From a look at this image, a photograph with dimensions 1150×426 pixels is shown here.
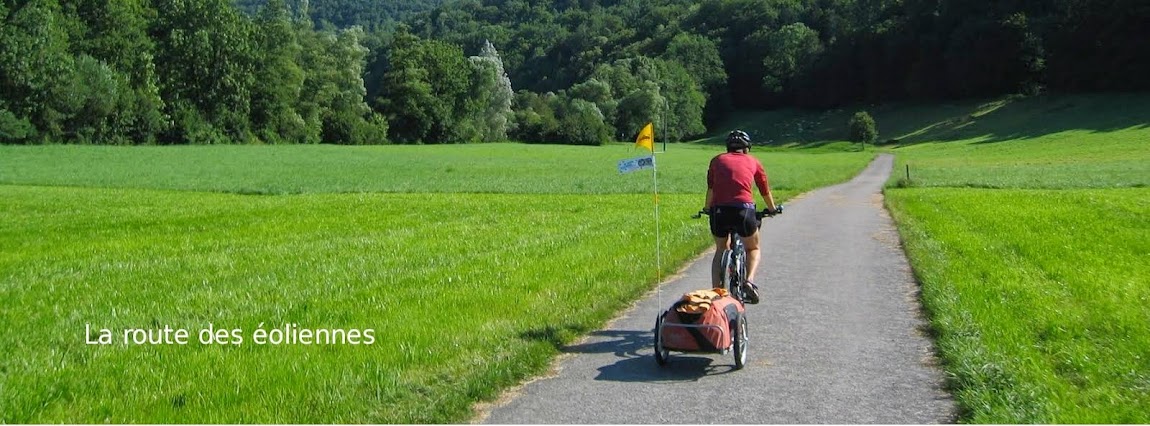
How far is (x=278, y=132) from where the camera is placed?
291ft

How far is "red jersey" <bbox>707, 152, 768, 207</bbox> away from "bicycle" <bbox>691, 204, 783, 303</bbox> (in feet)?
0.95

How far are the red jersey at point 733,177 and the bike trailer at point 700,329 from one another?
1713 mm

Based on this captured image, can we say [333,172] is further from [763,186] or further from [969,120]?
[969,120]

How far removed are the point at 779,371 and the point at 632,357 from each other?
121 centimetres

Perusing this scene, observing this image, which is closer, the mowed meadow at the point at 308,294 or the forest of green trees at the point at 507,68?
the mowed meadow at the point at 308,294

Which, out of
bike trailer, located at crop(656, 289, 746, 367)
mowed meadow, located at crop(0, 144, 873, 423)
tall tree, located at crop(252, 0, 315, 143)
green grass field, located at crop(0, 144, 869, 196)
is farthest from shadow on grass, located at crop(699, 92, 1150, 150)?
bike trailer, located at crop(656, 289, 746, 367)

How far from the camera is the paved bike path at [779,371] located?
623cm

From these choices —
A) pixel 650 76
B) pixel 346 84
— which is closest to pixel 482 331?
pixel 346 84

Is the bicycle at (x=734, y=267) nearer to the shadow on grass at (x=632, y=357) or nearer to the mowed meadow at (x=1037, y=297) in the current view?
the shadow on grass at (x=632, y=357)

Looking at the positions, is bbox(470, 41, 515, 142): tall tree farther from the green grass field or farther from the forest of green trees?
the green grass field

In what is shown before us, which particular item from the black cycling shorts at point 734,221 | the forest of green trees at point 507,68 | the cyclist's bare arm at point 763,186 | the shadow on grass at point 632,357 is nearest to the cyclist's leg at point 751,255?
the black cycling shorts at point 734,221

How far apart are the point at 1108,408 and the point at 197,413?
5.76 m

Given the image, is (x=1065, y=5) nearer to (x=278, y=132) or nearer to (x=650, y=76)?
(x=650, y=76)

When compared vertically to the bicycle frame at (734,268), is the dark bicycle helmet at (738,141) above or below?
above
